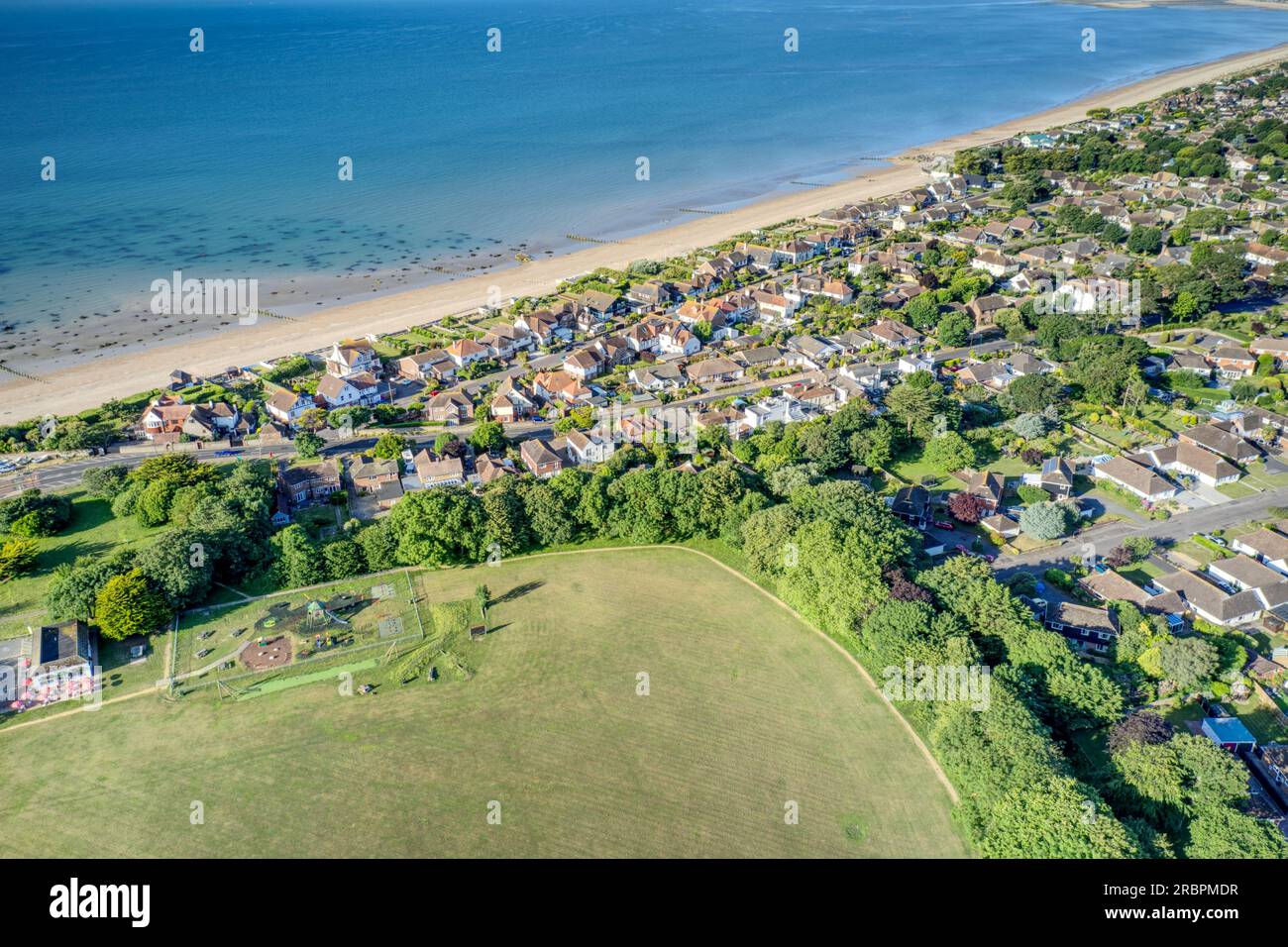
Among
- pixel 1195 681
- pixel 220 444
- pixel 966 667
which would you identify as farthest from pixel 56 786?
pixel 1195 681

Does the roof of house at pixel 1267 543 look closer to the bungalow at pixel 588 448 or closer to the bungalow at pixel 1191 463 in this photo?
the bungalow at pixel 1191 463

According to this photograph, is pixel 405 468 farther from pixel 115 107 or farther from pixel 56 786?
pixel 115 107

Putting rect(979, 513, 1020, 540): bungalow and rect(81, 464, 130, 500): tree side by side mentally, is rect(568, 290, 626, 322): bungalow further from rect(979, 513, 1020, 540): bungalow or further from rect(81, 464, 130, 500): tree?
rect(979, 513, 1020, 540): bungalow

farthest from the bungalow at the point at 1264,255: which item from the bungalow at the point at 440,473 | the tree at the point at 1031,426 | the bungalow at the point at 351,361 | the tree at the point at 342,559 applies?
the tree at the point at 342,559

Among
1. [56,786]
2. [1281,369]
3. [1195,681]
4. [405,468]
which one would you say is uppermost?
[1281,369]

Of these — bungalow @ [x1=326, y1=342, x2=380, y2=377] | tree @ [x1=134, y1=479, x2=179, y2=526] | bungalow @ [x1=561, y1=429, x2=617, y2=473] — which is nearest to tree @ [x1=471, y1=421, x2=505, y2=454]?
bungalow @ [x1=561, y1=429, x2=617, y2=473]

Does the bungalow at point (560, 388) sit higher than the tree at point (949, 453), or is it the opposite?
the bungalow at point (560, 388)
